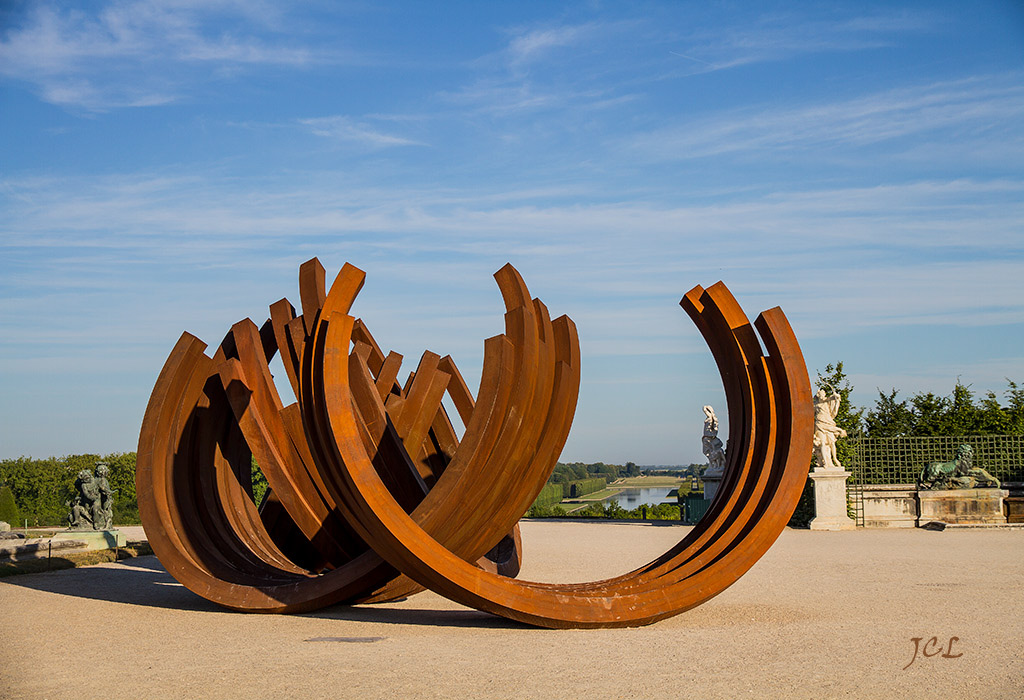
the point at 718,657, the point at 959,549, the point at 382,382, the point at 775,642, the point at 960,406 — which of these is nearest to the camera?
the point at 718,657

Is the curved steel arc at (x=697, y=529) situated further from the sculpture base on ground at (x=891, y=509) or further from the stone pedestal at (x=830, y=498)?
the sculpture base on ground at (x=891, y=509)

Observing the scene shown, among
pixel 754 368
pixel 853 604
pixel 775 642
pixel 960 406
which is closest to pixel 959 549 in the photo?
pixel 853 604

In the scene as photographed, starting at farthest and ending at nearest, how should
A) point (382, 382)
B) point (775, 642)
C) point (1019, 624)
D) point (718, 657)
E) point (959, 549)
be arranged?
point (959, 549) < point (382, 382) < point (1019, 624) < point (775, 642) < point (718, 657)

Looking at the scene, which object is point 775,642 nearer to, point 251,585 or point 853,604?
point 853,604

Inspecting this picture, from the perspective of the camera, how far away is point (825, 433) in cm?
2562

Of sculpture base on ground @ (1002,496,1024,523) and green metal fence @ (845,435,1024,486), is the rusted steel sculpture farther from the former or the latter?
green metal fence @ (845,435,1024,486)

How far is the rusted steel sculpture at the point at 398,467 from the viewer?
377 inches

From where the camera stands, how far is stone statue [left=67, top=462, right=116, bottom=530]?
22.1m

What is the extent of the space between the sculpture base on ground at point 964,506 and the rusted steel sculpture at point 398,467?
1569cm

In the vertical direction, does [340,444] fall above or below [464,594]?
above

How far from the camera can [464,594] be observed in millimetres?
9297

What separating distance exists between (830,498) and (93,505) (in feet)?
61.7

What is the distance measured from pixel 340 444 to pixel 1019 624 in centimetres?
781

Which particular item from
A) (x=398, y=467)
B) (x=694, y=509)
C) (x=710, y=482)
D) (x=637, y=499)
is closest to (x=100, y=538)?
(x=398, y=467)
